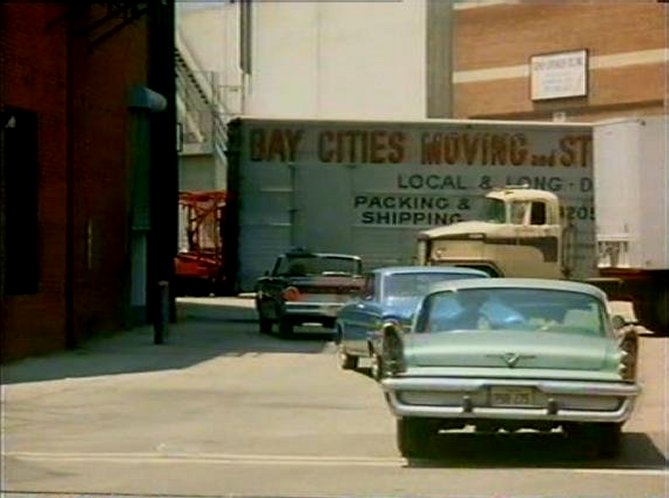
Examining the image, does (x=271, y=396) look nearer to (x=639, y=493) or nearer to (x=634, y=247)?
(x=639, y=493)

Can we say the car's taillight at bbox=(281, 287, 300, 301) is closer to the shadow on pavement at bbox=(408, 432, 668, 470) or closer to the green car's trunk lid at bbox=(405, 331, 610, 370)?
the shadow on pavement at bbox=(408, 432, 668, 470)

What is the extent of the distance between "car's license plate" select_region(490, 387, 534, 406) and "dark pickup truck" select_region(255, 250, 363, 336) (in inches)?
570

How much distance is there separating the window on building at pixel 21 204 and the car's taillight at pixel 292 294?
5484 millimetres

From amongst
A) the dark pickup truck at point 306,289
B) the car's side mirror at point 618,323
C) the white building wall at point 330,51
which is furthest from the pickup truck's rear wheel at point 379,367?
the white building wall at point 330,51

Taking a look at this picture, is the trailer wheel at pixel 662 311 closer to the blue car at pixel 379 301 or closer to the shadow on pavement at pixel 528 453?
the blue car at pixel 379 301

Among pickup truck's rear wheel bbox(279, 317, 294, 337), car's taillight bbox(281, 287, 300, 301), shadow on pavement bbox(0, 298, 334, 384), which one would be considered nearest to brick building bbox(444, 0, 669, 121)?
shadow on pavement bbox(0, 298, 334, 384)

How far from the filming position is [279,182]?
1211 inches

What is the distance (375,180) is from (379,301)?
36.2 ft

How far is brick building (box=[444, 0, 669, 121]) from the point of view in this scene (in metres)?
54.9

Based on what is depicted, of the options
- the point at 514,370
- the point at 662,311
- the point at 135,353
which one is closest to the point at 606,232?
the point at 662,311

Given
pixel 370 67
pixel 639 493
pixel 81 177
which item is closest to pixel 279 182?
pixel 81 177

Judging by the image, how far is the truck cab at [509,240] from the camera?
2830 centimetres

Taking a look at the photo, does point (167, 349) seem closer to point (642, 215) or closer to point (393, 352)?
point (642, 215)

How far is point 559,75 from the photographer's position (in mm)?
57344
